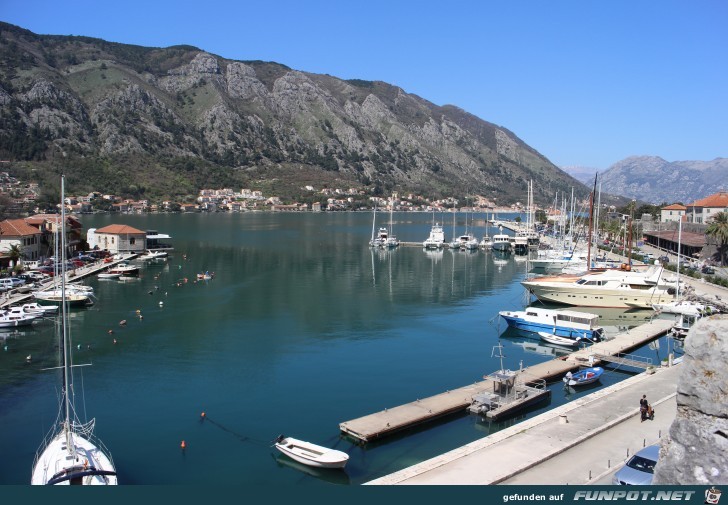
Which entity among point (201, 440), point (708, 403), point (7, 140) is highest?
point (7, 140)

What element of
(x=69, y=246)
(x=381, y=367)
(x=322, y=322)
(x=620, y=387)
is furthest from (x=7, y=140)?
(x=620, y=387)

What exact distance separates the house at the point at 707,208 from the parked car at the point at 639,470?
248 feet

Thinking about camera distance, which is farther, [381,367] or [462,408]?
[381,367]

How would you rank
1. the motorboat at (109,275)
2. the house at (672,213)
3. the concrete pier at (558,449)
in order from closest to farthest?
1. the concrete pier at (558,449)
2. the motorboat at (109,275)
3. the house at (672,213)

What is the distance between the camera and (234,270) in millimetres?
66062

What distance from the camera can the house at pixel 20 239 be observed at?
2212 inches

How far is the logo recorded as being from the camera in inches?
219

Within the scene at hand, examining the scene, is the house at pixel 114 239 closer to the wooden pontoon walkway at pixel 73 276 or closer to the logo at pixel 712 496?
the wooden pontoon walkway at pixel 73 276

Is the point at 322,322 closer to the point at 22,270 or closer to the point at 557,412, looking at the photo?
the point at 557,412

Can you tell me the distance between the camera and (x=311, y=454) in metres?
18.7

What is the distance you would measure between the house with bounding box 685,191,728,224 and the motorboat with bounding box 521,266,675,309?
38627 millimetres

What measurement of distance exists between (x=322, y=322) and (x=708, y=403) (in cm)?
3625

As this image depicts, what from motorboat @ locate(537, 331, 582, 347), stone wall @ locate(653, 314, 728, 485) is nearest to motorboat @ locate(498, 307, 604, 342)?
motorboat @ locate(537, 331, 582, 347)

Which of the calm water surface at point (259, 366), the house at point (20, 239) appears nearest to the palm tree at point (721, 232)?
the calm water surface at point (259, 366)
